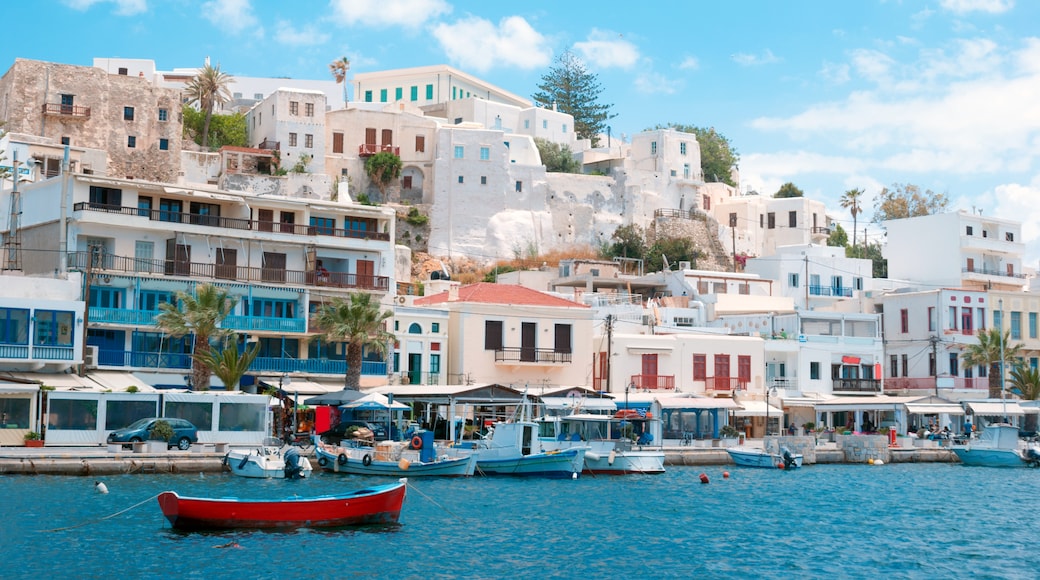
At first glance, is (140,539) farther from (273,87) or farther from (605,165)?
(273,87)

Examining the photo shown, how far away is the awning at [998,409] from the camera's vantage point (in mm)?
59156

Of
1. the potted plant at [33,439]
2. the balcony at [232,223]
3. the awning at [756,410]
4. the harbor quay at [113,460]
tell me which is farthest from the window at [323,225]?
the awning at [756,410]

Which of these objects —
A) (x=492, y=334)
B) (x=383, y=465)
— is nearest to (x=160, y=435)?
(x=383, y=465)

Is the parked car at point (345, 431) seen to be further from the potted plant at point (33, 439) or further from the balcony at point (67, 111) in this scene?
the balcony at point (67, 111)

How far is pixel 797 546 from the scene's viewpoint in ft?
98.6

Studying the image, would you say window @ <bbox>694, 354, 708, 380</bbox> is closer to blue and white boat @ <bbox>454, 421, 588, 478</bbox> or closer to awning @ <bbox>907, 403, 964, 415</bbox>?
awning @ <bbox>907, 403, 964, 415</bbox>

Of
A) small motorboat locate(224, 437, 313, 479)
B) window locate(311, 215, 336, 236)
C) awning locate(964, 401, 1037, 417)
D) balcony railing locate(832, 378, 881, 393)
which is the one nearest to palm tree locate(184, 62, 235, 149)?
window locate(311, 215, 336, 236)

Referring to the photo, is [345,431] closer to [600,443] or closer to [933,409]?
[600,443]

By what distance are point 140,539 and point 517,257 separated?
59557mm

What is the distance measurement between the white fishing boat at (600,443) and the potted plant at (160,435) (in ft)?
43.0

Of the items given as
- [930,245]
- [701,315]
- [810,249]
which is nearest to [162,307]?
[701,315]

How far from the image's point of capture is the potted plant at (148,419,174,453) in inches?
1596

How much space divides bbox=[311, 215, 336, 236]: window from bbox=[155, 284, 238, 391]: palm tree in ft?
27.5

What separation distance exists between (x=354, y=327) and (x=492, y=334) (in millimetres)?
9524
